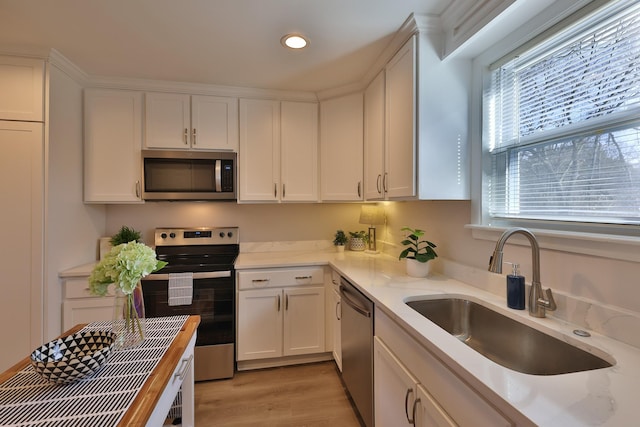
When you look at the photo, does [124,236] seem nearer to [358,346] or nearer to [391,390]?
[358,346]

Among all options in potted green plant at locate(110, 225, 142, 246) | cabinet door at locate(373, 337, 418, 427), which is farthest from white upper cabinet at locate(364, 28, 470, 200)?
potted green plant at locate(110, 225, 142, 246)

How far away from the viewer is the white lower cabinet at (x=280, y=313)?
232cm

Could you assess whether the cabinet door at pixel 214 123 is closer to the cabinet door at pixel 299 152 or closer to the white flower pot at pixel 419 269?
the cabinet door at pixel 299 152

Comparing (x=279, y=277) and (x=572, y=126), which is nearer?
(x=572, y=126)

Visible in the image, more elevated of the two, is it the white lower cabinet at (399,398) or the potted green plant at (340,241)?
the potted green plant at (340,241)

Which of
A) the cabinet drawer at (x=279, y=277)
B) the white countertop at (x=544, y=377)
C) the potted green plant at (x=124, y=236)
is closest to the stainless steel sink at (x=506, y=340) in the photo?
the white countertop at (x=544, y=377)

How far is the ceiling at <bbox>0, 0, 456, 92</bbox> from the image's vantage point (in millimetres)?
1518

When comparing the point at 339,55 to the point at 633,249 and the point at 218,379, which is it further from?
the point at 218,379

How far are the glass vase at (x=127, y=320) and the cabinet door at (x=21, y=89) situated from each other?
1734 mm

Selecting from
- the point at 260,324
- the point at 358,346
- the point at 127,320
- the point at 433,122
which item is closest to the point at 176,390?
the point at 127,320

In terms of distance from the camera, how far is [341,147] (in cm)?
261

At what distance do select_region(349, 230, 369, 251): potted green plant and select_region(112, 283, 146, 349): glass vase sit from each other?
211 cm

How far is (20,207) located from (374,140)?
8.23 ft

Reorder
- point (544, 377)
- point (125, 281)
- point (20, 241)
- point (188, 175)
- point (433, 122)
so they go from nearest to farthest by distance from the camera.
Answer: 1. point (544, 377)
2. point (125, 281)
3. point (433, 122)
4. point (20, 241)
5. point (188, 175)
